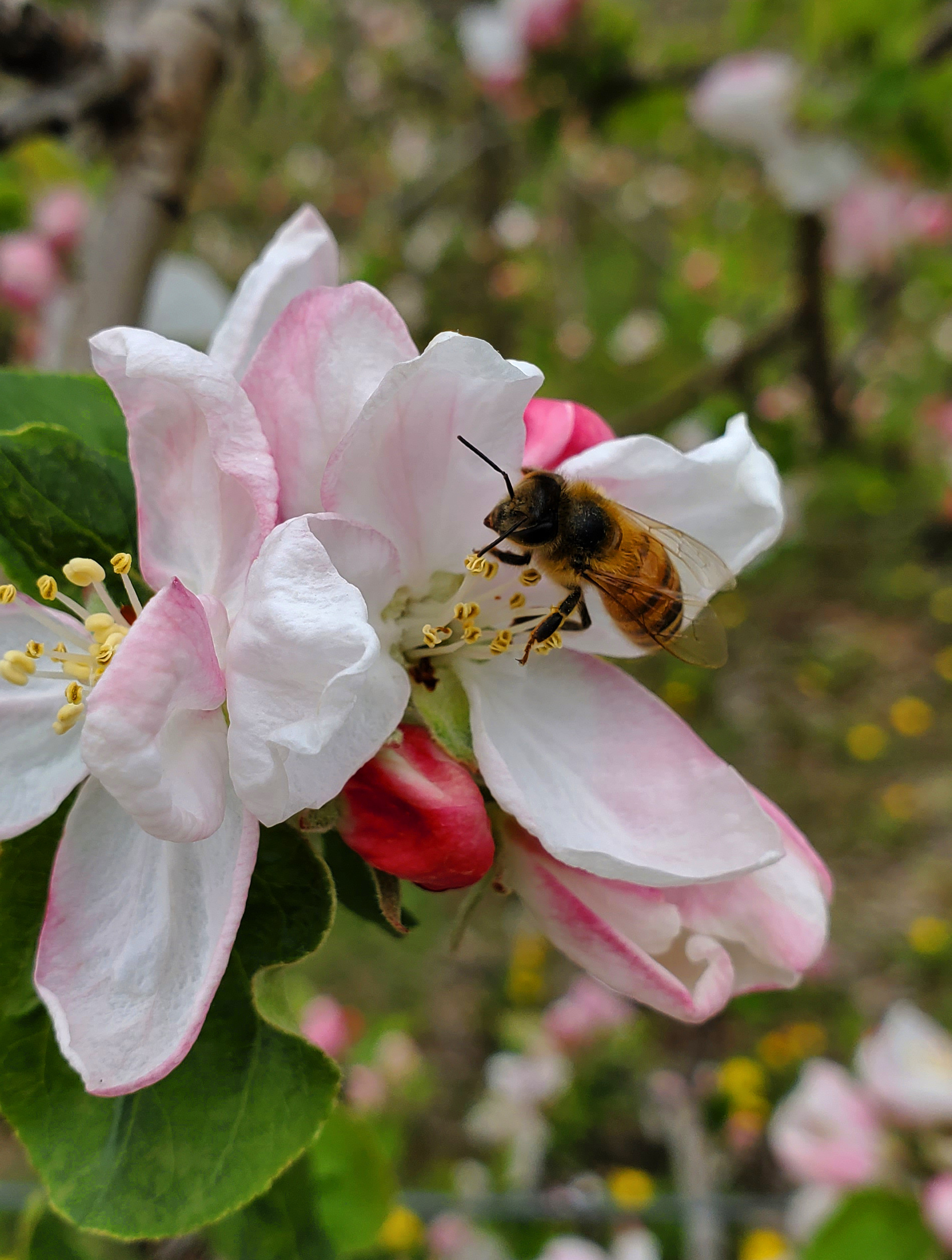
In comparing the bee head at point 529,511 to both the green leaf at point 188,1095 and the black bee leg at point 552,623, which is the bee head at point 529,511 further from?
the green leaf at point 188,1095

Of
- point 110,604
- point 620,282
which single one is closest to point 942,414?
point 620,282

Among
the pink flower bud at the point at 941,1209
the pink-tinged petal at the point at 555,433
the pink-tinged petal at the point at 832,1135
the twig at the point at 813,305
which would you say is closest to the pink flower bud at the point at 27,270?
the twig at the point at 813,305

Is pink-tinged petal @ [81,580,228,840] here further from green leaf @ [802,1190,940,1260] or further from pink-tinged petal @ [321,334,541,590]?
green leaf @ [802,1190,940,1260]

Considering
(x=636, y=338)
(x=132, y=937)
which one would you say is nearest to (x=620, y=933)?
(x=132, y=937)

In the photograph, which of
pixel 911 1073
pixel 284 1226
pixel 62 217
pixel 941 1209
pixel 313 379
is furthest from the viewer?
pixel 62 217

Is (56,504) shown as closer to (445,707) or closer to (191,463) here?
(191,463)

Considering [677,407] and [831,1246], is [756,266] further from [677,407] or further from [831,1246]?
[831,1246]
